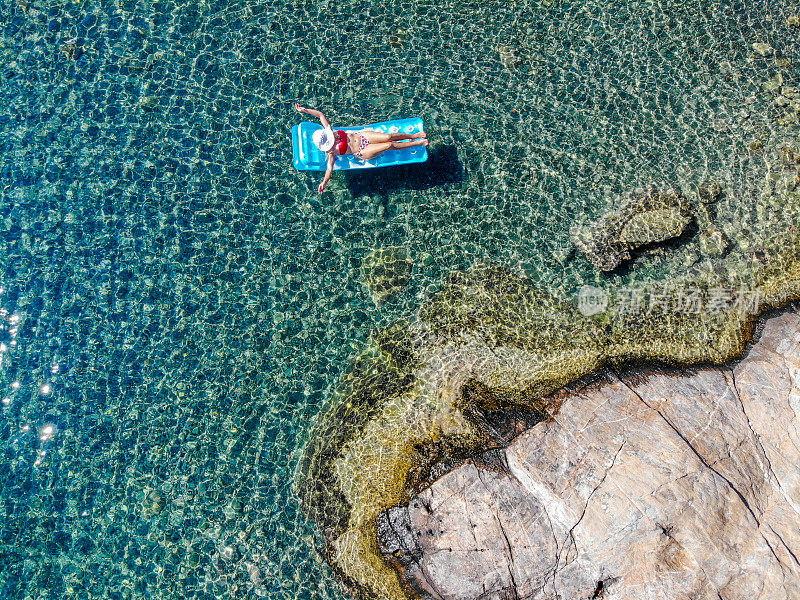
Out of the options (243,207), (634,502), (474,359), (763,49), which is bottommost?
(634,502)

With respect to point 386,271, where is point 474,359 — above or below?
below

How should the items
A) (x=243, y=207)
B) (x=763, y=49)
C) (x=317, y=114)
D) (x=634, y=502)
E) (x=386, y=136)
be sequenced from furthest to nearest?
(x=763, y=49), (x=243, y=207), (x=386, y=136), (x=317, y=114), (x=634, y=502)

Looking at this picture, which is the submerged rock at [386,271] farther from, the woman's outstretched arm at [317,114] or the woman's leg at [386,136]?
the woman's outstretched arm at [317,114]

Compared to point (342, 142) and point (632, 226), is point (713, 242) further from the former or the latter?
point (342, 142)

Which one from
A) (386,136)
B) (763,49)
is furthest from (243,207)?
(763,49)

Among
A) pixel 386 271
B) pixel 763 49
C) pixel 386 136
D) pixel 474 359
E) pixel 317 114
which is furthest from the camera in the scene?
pixel 763 49

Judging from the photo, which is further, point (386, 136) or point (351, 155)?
point (351, 155)

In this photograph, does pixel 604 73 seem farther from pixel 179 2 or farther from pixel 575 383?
pixel 179 2

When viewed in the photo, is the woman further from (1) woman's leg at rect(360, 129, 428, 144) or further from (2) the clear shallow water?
(2) the clear shallow water
